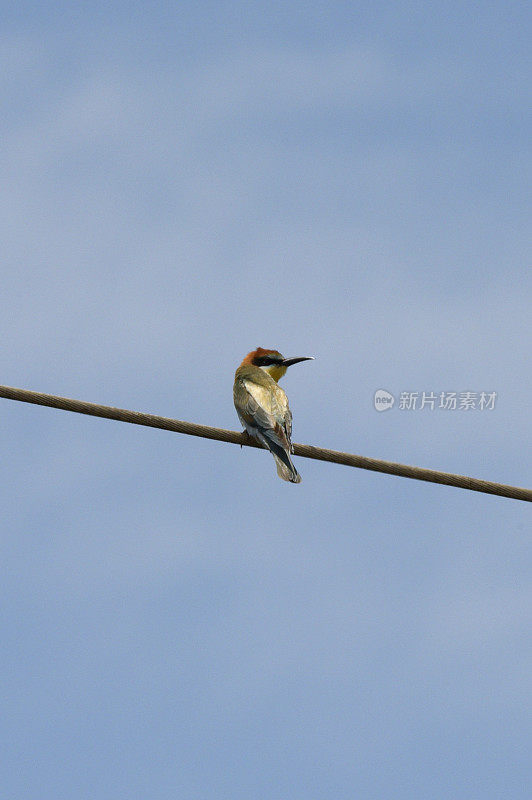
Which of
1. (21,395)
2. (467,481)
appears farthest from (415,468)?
(21,395)

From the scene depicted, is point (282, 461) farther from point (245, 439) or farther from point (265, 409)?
point (265, 409)

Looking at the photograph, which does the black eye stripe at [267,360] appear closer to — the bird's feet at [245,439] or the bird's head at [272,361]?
the bird's head at [272,361]

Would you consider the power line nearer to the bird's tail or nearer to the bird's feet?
the bird's feet

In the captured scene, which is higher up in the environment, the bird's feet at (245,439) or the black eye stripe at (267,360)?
the black eye stripe at (267,360)

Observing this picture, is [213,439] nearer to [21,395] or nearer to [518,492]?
[21,395]

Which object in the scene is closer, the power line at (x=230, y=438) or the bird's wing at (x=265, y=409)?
the power line at (x=230, y=438)

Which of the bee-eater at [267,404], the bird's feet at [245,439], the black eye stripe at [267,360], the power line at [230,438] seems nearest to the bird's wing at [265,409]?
the bee-eater at [267,404]

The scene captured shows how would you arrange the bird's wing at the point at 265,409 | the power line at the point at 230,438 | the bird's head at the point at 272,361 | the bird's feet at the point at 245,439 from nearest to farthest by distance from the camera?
1. the power line at the point at 230,438
2. the bird's feet at the point at 245,439
3. the bird's wing at the point at 265,409
4. the bird's head at the point at 272,361

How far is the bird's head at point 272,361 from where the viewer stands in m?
10.1

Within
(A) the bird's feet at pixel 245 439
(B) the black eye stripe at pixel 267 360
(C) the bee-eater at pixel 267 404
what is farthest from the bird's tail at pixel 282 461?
(B) the black eye stripe at pixel 267 360

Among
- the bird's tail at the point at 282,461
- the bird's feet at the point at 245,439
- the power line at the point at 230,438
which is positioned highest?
the power line at the point at 230,438

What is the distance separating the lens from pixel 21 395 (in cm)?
629

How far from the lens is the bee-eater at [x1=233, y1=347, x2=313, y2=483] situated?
830cm

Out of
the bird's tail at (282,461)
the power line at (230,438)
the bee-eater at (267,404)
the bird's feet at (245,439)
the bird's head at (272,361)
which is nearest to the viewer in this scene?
the power line at (230,438)
